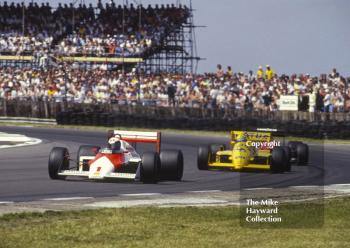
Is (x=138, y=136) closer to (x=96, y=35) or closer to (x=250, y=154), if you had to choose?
(x=250, y=154)

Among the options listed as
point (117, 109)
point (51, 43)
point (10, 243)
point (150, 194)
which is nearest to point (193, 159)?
point (150, 194)

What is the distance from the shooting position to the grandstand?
6184cm

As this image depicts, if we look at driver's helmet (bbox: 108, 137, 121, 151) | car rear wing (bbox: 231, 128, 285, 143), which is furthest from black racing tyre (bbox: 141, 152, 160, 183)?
car rear wing (bbox: 231, 128, 285, 143)

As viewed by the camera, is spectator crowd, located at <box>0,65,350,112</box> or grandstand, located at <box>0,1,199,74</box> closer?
spectator crowd, located at <box>0,65,350,112</box>

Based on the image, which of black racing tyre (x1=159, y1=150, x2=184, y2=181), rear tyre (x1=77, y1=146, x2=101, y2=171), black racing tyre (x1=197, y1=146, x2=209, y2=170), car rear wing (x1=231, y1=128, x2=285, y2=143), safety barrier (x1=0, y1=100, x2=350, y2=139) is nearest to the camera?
black racing tyre (x1=159, y1=150, x2=184, y2=181)

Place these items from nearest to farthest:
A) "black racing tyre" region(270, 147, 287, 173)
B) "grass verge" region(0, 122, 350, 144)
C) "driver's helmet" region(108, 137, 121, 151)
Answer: "driver's helmet" region(108, 137, 121, 151) → "black racing tyre" region(270, 147, 287, 173) → "grass verge" region(0, 122, 350, 144)

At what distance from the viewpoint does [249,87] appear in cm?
4034

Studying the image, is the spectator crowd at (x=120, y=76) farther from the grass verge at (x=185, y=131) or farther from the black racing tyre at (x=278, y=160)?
the black racing tyre at (x=278, y=160)

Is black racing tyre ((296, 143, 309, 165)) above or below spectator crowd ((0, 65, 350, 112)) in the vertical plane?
below

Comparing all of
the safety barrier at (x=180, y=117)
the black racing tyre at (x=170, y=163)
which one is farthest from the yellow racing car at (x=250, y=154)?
the safety barrier at (x=180, y=117)

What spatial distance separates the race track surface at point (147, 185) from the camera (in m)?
16.2

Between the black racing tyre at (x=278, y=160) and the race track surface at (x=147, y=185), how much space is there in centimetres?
22

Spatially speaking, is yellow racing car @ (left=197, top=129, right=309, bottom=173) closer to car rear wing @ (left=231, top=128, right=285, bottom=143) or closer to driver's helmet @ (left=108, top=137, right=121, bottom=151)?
car rear wing @ (left=231, top=128, right=285, bottom=143)

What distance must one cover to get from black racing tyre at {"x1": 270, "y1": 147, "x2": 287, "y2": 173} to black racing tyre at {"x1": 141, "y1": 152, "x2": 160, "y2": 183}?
177 inches
